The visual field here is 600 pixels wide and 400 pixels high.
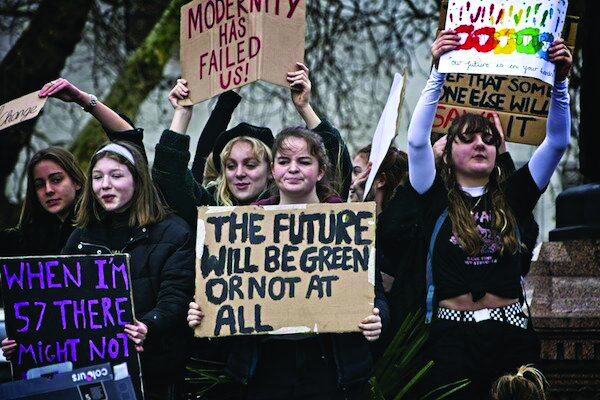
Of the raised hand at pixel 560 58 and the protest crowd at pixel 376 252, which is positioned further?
the raised hand at pixel 560 58

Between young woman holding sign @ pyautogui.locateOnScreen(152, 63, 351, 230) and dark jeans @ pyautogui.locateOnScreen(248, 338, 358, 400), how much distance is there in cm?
79

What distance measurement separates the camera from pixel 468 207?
545cm

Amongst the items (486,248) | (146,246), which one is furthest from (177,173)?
(486,248)

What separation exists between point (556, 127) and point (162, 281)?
1.78m

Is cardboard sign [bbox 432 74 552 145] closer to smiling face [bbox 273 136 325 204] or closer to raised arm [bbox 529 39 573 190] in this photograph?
raised arm [bbox 529 39 573 190]

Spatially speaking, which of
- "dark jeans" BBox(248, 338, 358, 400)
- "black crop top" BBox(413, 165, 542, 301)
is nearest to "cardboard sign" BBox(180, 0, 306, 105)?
"black crop top" BBox(413, 165, 542, 301)

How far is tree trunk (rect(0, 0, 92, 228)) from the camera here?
11.8 metres

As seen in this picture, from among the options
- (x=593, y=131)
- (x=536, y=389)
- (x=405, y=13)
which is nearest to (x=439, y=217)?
(x=536, y=389)

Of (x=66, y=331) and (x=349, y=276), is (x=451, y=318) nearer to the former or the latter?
(x=349, y=276)

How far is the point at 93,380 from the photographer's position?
4.81 meters

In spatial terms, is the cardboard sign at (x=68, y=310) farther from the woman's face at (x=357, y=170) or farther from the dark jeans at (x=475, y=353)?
the woman's face at (x=357, y=170)

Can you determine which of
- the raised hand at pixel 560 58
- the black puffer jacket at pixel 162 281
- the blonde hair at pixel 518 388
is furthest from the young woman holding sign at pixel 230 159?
the blonde hair at pixel 518 388

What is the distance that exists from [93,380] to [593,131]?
3451mm

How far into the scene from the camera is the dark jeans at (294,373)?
5.02 meters
